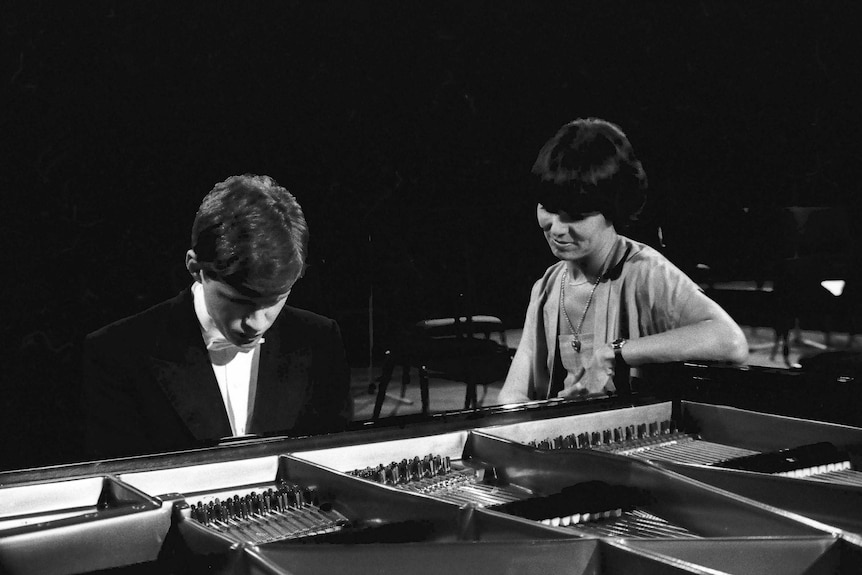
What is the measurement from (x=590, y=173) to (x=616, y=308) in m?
0.51

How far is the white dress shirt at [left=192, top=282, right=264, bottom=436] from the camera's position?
2.61 meters

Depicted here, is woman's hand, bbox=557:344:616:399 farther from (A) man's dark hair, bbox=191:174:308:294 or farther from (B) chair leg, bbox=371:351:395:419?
(B) chair leg, bbox=371:351:395:419

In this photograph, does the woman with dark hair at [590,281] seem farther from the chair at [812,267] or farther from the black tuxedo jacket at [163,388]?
the chair at [812,267]

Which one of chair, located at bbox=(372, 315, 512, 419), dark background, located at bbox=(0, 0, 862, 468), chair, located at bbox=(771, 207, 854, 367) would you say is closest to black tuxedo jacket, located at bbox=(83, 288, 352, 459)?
dark background, located at bbox=(0, 0, 862, 468)

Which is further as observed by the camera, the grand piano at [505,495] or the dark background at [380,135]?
the dark background at [380,135]

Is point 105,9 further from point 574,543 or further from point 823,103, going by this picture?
point 823,103

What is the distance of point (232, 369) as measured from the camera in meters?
2.84

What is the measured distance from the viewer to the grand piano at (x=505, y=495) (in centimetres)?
117

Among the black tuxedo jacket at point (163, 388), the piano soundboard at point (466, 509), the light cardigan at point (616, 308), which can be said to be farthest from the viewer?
the light cardigan at point (616, 308)

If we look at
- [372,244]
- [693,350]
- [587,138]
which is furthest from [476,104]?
[693,350]

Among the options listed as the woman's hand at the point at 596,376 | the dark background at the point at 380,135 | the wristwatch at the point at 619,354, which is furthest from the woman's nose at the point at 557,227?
the dark background at the point at 380,135

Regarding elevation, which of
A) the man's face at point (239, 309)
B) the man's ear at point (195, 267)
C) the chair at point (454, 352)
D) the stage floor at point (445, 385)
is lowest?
the stage floor at point (445, 385)

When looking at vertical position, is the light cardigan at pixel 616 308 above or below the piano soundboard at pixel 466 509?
above

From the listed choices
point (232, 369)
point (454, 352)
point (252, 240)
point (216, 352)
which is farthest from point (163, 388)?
point (454, 352)
